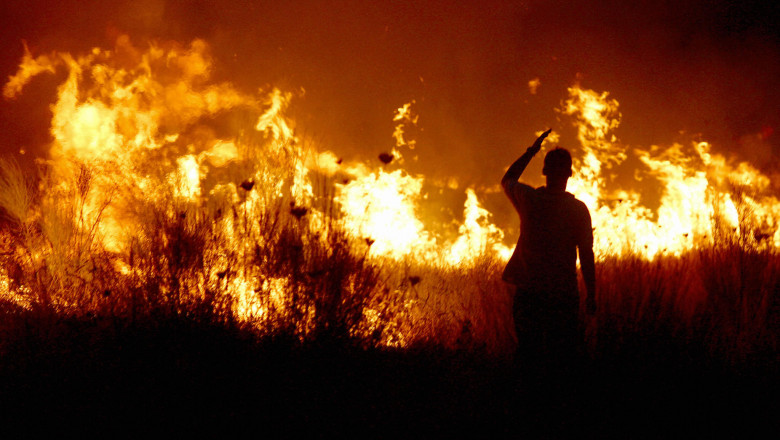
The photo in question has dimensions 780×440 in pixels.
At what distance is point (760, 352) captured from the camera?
4.51 metres

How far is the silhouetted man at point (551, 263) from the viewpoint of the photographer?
3.41 metres

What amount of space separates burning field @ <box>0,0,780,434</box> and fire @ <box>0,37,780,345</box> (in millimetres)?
31

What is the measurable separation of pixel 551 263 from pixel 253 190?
2728 millimetres

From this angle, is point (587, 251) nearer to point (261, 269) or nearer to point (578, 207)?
point (578, 207)

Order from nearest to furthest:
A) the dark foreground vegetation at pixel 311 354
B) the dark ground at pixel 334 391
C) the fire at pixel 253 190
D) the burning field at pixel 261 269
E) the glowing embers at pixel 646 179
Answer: the dark ground at pixel 334 391
the dark foreground vegetation at pixel 311 354
the burning field at pixel 261 269
the fire at pixel 253 190
the glowing embers at pixel 646 179

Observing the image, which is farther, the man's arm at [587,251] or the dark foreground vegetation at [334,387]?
the man's arm at [587,251]

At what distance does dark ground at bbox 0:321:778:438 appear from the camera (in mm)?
3088

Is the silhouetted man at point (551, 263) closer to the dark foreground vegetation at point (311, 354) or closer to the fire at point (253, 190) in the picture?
the dark foreground vegetation at point (311, 354)

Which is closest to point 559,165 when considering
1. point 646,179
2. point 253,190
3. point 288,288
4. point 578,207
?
point 578,207

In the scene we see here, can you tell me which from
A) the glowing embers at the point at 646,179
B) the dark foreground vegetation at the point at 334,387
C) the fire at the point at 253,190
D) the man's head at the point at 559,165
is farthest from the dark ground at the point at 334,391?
the glowing embers at the point at 646,179

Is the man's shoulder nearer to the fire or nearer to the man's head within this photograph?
the man's head

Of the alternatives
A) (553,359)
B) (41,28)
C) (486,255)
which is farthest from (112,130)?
(553,359)

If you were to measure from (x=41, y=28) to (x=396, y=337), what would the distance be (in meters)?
7.20

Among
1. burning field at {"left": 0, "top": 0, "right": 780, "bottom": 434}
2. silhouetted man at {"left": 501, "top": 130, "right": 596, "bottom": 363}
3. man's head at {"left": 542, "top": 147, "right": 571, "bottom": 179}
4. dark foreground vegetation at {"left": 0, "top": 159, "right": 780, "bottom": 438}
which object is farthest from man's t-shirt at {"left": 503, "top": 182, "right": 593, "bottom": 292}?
burning field at {"left": 0, "top": 0, "right": 780, "bottom": 434}
